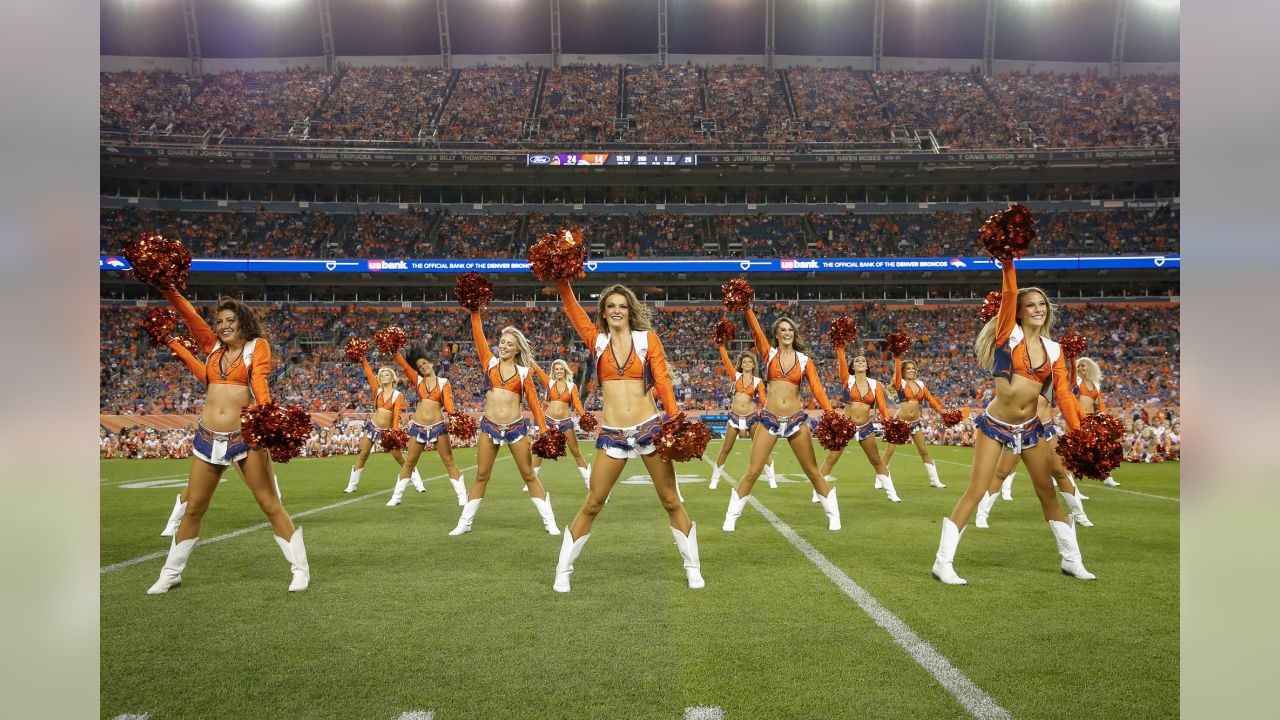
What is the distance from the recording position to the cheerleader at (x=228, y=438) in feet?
19.1

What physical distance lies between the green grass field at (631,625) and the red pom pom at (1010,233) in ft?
8.23

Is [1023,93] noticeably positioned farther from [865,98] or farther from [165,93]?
[165,93]

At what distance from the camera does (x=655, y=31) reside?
4572cm

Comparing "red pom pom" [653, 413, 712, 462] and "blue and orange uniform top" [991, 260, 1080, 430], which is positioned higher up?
"blue and orange uniform top" [991, 260, 1080, 430]

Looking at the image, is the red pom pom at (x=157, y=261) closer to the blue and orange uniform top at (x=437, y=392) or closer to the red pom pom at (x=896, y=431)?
the blue and orange uniform top at (x=437, y=392)


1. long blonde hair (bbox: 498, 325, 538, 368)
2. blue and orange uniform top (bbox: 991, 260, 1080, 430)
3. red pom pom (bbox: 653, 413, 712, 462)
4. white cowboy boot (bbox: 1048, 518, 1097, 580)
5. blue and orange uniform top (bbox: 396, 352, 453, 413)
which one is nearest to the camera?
red pom pom (bbox: 653, 413, 712, 462)

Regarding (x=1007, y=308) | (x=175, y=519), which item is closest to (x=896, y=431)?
(x=1007, y=308)

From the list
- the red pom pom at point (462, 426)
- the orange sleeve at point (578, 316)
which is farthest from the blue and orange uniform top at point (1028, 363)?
the red pom pom at point (462, 426)

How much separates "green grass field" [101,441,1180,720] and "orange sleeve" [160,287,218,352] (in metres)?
2.01

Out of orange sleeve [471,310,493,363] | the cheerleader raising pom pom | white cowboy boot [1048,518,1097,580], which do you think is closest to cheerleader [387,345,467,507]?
the cheerleader raising pom pom

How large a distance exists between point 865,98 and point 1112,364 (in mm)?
20112

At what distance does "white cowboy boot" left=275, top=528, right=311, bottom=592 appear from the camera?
5.93 m

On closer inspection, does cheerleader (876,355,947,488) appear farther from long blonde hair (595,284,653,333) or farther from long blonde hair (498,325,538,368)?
long blonde hair (595,284,653,333)
